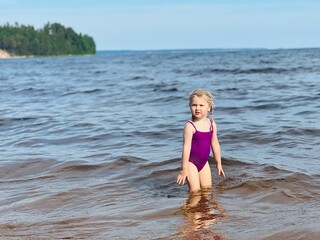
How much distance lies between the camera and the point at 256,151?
8148 mm

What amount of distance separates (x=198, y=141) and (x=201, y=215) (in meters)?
1.10

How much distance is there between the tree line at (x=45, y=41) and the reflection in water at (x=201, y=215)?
518ft

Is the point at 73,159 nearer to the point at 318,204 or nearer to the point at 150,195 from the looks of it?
the point at 150,195

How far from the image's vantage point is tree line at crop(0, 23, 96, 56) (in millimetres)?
158750

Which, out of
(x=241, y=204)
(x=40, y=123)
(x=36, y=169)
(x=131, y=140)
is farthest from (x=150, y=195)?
(x=40, y=123)

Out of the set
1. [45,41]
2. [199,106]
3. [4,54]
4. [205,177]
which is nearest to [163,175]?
[205,177]

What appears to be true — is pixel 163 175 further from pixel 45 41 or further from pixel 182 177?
pixel 45 41

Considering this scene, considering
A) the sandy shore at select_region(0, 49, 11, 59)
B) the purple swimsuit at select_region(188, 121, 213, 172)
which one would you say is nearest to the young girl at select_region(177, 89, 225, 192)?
the purple swimsuit at select_region(188, 121, 213, 172)

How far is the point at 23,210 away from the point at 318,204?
9.50 ft

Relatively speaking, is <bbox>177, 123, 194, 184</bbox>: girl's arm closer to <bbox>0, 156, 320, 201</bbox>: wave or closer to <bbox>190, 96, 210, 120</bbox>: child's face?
<bbox>190, 96, 210, 120</bbox>: child's face

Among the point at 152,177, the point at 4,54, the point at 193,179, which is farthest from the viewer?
the point at 4,54

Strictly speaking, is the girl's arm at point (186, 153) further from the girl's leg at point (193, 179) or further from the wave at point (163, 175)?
the wave at point (163, 175)

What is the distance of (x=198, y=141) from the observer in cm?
584

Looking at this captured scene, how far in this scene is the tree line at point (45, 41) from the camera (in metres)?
159
